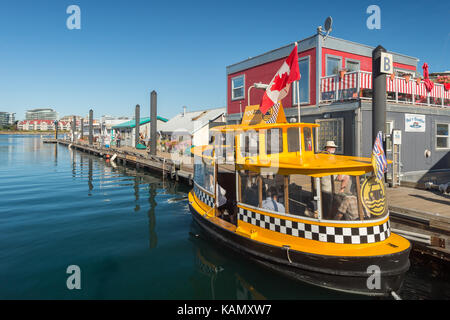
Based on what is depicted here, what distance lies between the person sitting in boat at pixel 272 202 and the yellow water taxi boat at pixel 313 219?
0.07ft

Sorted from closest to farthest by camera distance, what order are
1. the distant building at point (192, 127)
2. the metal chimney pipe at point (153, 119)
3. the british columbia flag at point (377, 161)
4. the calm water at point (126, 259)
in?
the british columbia flag at point (377, 161) < the calm water at point (126, 259) < the metal chimney pipe at point (153, 119) < the distant building at point (192, 127)

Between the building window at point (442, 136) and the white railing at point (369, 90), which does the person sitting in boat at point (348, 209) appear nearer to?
the white railing at point (369, 90)

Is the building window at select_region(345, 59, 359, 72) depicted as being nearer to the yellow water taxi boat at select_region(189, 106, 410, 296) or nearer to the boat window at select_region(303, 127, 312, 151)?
the boat window at select_region(303, 127, 312, 151)

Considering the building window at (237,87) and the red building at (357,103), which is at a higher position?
the building window at (237,87)

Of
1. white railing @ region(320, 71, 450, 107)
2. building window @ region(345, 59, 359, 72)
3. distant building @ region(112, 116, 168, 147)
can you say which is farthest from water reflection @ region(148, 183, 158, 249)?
distant building @ region(112, 116, 168, 147)

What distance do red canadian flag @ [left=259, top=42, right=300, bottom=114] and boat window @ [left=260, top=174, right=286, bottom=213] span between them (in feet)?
7.33

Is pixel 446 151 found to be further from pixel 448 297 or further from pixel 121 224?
pixel 121 224

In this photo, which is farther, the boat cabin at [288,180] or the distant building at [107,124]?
the distant building at [107,124]

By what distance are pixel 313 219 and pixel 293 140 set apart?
2.41m

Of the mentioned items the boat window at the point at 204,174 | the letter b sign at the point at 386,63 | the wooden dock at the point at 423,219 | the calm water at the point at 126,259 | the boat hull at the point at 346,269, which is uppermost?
the letter b sign at the point at 386,63

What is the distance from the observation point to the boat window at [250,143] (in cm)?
771

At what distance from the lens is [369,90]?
12352mm

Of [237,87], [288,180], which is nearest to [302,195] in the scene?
[288,180]

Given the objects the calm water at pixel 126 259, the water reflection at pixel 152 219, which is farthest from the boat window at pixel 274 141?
the water reflection at pixel 152 219
